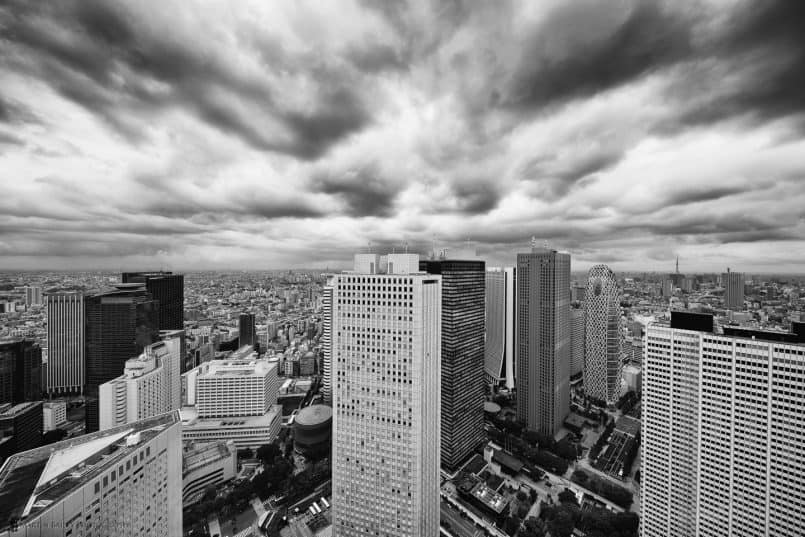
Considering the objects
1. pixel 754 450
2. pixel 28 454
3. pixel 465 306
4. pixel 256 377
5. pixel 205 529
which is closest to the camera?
pixel 28 454

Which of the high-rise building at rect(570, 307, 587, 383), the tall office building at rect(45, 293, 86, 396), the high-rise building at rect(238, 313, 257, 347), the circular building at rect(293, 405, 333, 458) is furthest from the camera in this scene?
the high-rise building at rect(238, 313, 257, 347)

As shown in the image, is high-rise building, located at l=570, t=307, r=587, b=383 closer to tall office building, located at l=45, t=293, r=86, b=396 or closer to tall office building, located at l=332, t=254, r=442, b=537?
tall office building, located at l=332, t=254, r=442, b=537

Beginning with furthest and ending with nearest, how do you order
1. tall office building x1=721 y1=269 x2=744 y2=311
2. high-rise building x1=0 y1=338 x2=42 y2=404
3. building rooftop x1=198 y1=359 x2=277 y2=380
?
building rooftop x1=198 y1=359 x2=277 y2=380 < high-rise building x1=0 y1=338 x2=42 y2=404 < tall office building x1=721 y1=269 x2=744 y2=311

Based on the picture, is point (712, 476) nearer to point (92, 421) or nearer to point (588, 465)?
point (588, 465)

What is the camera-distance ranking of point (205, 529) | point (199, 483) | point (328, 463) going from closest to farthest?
1. point (205, 529)
2. point (199, 483)
3. point (328, 463)

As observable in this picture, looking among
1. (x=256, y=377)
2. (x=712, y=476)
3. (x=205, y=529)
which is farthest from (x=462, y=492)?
(x=256, y=377)

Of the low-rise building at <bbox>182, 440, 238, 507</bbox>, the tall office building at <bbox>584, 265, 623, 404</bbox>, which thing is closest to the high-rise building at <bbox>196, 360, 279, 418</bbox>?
the low-rise building at <bbox>182, 440, 238, 507</bbox>

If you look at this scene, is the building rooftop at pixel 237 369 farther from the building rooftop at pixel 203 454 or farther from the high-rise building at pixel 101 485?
the high-rise building at pixel 101 485

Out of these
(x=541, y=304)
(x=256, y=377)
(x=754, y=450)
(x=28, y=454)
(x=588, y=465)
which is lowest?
(x=588, y=465)

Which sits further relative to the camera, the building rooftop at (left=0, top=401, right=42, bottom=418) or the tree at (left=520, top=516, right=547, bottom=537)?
the building rooftop at (left=0, top=401, right=42, bottom=418)
